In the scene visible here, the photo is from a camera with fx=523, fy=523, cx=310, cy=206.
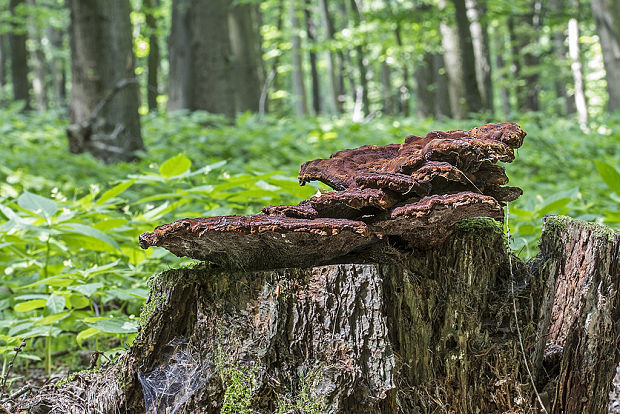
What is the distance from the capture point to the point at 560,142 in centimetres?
902

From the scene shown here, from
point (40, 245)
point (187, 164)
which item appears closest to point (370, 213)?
point (187, 164)

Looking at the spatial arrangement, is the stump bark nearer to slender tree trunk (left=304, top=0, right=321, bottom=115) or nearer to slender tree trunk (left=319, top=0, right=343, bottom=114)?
slender tree trunk (left=319, top=0, right=343, bottom=114)

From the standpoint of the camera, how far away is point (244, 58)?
1193 centimetres

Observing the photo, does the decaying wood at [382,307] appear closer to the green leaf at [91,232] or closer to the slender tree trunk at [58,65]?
the green leaf at [91,232]

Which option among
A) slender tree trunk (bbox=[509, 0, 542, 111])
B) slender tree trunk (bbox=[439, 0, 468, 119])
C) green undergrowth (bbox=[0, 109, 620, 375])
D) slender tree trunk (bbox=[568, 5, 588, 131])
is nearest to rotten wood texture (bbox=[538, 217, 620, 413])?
green undergrowth (bbox=[0, 109, 620, 375])

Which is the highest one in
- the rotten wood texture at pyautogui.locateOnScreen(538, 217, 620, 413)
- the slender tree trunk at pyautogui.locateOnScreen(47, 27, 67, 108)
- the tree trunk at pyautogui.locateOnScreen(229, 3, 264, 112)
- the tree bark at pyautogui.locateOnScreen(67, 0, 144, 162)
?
the slender tree trunk at pyautogui.locateOnScreen(47, 27, 67, 108)

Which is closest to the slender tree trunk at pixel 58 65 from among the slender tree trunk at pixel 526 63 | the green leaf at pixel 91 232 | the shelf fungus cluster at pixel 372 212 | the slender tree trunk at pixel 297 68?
the slender tree trunk at pixel 297 68

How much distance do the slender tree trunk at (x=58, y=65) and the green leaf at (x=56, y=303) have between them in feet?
75.3

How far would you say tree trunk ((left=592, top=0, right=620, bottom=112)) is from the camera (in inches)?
360

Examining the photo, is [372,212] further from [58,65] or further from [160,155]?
[58,65]

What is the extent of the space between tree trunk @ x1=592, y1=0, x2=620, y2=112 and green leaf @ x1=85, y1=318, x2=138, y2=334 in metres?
9.87

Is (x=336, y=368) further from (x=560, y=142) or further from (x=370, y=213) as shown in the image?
(x=560, y=142)

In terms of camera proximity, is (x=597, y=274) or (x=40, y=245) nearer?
(x=597, y=274)

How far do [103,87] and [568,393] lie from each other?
244 inches
